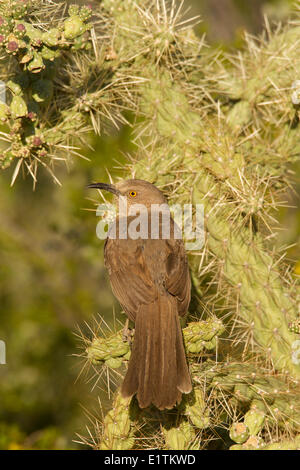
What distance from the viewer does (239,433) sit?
324cm

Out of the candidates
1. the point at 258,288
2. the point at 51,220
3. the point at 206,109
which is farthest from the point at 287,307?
the point at 51,220

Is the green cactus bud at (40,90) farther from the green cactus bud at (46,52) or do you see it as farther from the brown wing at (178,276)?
the brown wing at (178,276)

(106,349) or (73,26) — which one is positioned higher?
(73,26)

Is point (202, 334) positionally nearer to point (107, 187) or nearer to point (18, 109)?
point (107, 187)

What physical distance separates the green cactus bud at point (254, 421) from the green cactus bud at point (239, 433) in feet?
0.12

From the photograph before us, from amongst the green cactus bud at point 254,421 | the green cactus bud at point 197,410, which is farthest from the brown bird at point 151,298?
the green cactus bud at point 254,421

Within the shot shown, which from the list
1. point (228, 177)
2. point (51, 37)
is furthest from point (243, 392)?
point (51, 37)

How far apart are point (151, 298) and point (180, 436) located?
0.84 m

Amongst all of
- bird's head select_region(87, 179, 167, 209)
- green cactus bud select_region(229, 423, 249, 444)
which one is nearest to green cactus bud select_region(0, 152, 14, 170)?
bird's head select_region(87, 179, 167, 209)

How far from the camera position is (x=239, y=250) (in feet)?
13.3

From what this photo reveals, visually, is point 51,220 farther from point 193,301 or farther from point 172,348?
point 172,348

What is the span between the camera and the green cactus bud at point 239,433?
324cm

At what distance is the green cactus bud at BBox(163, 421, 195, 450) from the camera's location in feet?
11.0

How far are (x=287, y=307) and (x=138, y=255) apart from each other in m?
0.99
